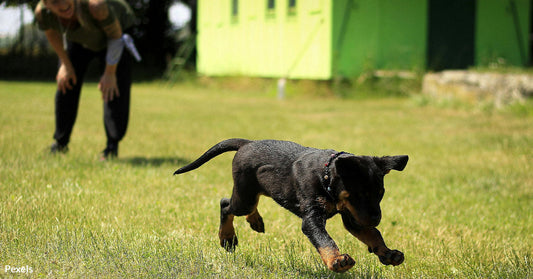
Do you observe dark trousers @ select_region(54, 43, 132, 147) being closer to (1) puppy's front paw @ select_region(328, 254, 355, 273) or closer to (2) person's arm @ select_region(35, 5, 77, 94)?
(2) person's arm @ select_region(35, 5, 77, 94)

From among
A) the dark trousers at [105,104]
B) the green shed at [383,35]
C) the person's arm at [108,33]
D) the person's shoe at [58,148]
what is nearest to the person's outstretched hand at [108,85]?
the person's arm at [108,33]

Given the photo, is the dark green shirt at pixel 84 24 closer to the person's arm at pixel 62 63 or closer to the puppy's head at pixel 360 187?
the person's arm at pixel 62 63

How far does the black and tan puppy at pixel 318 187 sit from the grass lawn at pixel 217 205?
403 millimetres

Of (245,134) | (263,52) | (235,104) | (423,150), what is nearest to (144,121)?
(245,134)

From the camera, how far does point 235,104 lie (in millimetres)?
15031

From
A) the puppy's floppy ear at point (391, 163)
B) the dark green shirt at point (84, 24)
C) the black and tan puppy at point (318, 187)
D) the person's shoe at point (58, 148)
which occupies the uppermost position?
the dark green shirt at point (84, 24)

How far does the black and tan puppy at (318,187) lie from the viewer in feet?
8.63

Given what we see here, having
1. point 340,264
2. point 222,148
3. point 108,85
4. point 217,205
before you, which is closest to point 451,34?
point 108,85

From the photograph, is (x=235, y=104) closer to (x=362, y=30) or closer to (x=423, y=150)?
(x=362, y=30)

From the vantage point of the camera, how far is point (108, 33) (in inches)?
232

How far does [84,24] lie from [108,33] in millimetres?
253

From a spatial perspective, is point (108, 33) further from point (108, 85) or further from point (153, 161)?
point (153, 161)

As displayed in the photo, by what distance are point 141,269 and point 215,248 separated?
0.65 meters

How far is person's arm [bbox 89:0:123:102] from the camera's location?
5629mm
